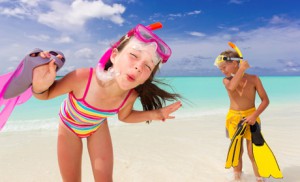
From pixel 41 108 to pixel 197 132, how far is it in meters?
6.46

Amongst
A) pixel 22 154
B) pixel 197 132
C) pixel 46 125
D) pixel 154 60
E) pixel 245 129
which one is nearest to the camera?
pixel 154 60

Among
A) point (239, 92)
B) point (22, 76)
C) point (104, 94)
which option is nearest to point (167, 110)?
point (104, 94)

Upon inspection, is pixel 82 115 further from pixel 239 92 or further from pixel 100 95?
pixel 239 92

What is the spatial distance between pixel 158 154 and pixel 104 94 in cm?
285

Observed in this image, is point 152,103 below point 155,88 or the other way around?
below

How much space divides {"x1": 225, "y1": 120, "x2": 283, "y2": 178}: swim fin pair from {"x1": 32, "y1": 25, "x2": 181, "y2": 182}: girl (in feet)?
5.17

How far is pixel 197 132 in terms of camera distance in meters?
6.62

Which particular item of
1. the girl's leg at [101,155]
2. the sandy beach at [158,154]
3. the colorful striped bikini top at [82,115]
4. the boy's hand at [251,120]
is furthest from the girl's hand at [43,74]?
the boy's hand at [251,120]

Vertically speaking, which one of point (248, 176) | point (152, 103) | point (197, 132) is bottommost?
point (197, 132)

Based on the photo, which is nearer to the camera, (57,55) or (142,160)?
(57,55)

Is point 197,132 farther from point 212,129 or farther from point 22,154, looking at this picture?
point 22,154

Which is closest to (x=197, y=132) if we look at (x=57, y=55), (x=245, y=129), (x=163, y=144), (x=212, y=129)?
(x=212, y=129)

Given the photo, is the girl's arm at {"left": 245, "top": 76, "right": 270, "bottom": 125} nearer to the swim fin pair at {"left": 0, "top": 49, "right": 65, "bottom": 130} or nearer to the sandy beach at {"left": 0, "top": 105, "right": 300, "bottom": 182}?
the sandy beach at {"left": 0, "top": 105, "right": 300, "bottom": 182}

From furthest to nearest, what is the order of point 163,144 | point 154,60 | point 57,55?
point 163,144 < point 154,60 < point 57,55
